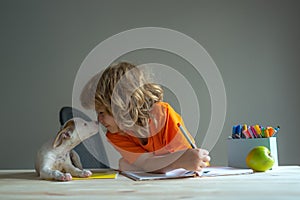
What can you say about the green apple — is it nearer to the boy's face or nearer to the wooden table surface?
the wooden table surface

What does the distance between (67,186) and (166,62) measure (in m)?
1.56

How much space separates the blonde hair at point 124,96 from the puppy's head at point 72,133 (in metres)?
Answer: 0.16

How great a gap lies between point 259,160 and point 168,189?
474 millimetres

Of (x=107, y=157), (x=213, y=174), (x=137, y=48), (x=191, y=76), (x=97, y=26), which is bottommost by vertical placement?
(x=107, y=157)

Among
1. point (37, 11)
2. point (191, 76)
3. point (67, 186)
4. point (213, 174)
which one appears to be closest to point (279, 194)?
point (213, 174)

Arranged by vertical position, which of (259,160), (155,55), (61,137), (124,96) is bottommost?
(259,160)

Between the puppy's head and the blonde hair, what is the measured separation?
16 centimetres

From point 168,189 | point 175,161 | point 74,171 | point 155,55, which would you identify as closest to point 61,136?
point 74,171

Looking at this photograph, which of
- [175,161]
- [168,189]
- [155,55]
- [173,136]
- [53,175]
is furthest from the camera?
[155,55]

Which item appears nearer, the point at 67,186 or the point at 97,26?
the point at 67,186

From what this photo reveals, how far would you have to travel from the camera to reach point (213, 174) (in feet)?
3.18

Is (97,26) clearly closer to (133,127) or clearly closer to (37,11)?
(37,11)

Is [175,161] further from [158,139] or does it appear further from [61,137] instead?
[61,137]

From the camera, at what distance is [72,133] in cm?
107
